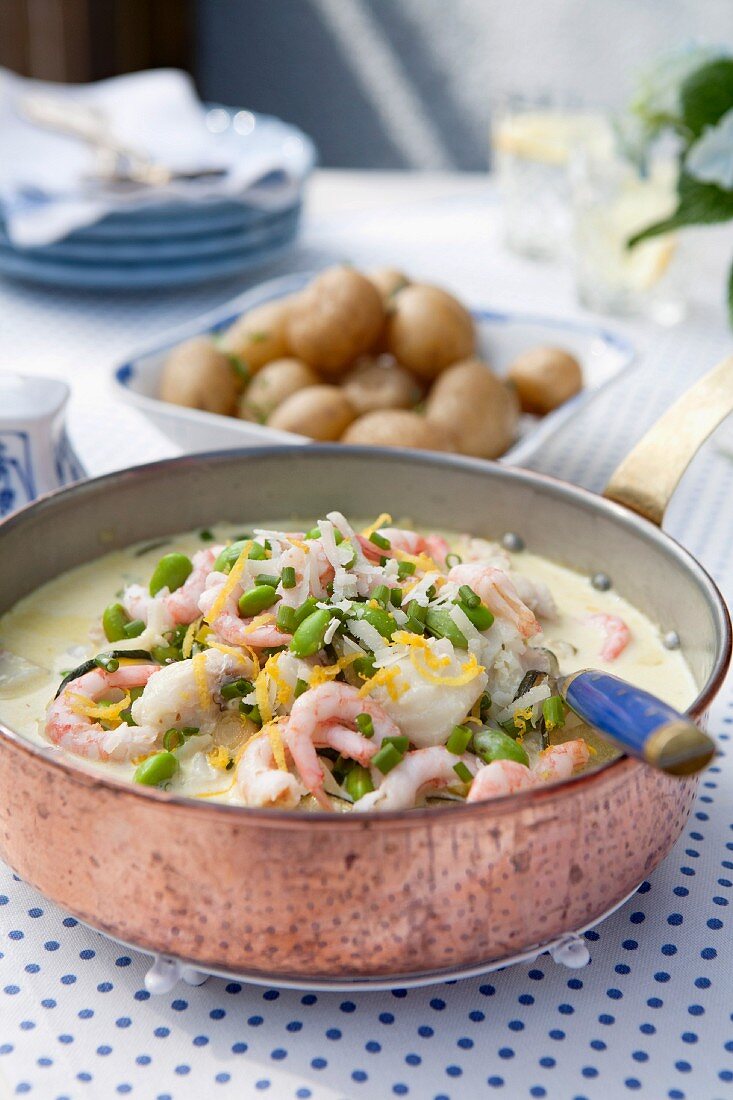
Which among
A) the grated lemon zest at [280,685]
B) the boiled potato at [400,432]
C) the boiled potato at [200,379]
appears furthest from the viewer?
the boiled potato at [200,379]

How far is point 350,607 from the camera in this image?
1.01 m

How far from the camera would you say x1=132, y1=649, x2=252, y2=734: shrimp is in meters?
0.98

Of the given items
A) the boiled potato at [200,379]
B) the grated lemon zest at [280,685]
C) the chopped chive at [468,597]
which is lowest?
the boiled potato at [200,379]

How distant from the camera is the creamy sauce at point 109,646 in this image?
1021mm

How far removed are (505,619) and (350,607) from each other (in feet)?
0.49

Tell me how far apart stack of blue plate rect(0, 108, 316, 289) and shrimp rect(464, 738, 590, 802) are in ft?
5.42

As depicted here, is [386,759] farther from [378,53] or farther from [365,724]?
[378,53]

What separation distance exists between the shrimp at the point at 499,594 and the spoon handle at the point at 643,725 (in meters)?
0.18

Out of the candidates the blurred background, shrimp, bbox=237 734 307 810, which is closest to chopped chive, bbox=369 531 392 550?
shrimp, bbox=237 734 307 810

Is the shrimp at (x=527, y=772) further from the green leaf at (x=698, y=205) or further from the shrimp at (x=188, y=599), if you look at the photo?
the green leaf at (x=698, y=205)

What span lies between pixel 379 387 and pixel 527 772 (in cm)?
102

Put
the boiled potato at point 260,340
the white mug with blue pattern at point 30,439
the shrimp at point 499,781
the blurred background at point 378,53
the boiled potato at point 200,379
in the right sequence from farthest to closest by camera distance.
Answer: the blurred background at point 378,53 → the boiled potato at point 260,340 → the boiled potato at point 200,379 → the white mug with blue pattern at point 30,439 → the shrimp at point 499,781

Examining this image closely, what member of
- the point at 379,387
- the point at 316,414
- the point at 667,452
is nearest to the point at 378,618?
the point at 667,452

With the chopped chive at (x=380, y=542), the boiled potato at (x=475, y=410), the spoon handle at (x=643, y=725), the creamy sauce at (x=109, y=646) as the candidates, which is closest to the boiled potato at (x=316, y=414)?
the boiled potato at (x=475, y=410)
